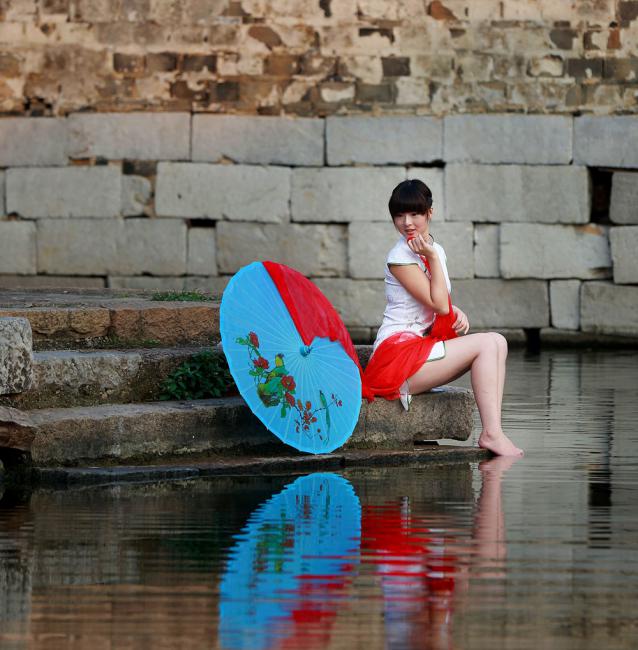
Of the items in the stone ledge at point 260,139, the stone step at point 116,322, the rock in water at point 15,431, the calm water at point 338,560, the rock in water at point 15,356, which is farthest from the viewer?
the stone ledge at point 260,139

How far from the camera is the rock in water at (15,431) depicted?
258 inches

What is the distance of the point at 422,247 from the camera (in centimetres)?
754

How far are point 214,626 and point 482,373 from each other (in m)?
3.61

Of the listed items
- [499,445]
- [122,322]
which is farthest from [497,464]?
[122,322]

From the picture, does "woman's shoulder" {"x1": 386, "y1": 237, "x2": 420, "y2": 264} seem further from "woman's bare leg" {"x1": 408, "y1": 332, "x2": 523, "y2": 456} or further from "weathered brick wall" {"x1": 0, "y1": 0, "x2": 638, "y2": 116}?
"weathered brick wall" {"x1": 0, "y1": 0, "x2": 638, "y2": 116}

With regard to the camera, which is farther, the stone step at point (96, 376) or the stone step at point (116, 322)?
the stone step at point (116, 322)

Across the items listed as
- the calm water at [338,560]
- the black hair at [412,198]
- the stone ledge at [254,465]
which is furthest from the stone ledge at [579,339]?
the black hair at [412,198]

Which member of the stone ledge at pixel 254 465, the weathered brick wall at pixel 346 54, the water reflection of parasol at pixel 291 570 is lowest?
the water reflection of parasol at pixel 291 570

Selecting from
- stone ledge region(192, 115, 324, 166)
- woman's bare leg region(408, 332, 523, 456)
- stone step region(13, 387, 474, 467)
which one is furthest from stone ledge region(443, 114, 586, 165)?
woman's bare leg region(408, 332, 523, 456)

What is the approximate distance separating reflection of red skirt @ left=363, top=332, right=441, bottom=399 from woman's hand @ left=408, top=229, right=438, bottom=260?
1.25 feet

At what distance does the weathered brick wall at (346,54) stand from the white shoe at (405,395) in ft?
23.3

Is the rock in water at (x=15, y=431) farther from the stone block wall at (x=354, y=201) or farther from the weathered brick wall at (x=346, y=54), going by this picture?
the weathered brick wall at (x=346, y=54)

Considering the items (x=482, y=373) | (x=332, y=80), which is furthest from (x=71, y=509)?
(x=332, y=80)

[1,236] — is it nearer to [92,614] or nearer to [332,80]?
[332,80]
